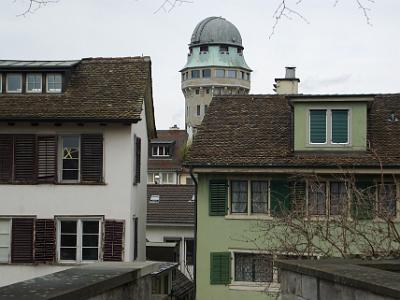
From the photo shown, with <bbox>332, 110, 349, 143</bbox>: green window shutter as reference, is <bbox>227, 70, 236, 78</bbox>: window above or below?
above

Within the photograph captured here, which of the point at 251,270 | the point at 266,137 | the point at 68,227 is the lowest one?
the point at 251,270

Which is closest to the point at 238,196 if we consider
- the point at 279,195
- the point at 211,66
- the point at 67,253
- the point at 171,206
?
the point at 279,195

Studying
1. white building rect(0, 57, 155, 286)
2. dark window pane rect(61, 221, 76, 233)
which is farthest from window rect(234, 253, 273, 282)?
dark window pane rect(61, 221, 76, 233)

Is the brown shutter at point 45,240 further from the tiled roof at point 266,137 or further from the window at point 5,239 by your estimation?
the tiled roof at point 266,137

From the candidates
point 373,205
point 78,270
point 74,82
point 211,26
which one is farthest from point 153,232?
point 211,26

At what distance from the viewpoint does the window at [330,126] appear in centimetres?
2208

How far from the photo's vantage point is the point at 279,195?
21734mm

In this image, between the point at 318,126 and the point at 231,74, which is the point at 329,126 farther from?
the point at 231,74

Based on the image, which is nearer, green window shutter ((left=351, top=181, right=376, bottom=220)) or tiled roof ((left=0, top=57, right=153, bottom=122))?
green window shutter ((left=351, top=181, right=376, bottom=220))

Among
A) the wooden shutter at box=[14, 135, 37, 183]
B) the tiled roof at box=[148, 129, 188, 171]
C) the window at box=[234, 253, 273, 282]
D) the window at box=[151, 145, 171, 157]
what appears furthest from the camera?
the window at box=[151, 145, 171, 157]

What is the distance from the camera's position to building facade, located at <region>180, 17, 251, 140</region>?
10456 cm

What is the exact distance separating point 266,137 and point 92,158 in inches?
215

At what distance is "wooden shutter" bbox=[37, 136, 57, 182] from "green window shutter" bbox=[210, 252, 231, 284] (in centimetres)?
527

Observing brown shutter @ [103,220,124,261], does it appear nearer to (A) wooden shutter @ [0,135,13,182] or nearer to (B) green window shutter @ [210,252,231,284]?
(B) green window shutter @ [210,252,231,284]
